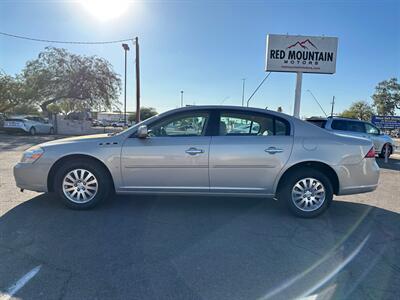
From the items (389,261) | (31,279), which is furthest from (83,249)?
(389,261)

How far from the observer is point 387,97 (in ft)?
201

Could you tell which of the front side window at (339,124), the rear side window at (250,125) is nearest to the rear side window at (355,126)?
the front side window at (339,124)

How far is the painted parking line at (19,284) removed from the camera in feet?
7.88

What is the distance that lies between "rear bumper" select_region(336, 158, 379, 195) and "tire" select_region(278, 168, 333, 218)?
231mm

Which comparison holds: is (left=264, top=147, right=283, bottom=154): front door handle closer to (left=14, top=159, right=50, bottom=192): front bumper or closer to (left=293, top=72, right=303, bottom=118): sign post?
(left=14, top=159, right=50, bottom=192): front bumper

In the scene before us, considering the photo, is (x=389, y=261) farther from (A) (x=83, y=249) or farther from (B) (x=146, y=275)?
(A) (x=83, y=249)

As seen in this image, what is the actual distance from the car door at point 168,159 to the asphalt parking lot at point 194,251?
46 centimetres

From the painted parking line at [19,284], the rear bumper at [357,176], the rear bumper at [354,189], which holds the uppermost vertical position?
the rear bumper at [357,176]

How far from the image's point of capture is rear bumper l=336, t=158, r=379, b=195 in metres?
4.41

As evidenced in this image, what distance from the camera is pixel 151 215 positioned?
4371mm

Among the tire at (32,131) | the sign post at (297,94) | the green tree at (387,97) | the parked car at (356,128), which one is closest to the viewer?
the parked car at (356,128)

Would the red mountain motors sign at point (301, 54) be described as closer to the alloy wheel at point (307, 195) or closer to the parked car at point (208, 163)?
the parked car at point (208, 163)

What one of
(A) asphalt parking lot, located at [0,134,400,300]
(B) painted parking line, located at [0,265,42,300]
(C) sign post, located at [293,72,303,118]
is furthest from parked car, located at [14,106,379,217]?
(C) sign post, located at [293,72,303,118]

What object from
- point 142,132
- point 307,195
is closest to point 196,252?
point 142,132
